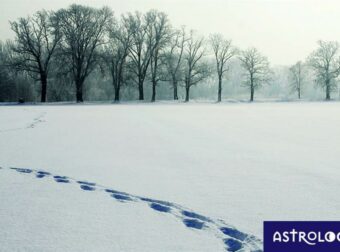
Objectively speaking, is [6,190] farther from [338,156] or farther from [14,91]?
[14,91]

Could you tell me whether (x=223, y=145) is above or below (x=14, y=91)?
below

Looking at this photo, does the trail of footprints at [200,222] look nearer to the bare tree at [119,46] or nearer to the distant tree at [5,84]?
the bare tree at [119,46]

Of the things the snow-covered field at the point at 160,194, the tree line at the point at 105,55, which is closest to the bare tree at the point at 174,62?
the tree line at the point at 105,55

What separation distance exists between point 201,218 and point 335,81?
182 feet

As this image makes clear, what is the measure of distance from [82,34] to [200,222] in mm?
38835

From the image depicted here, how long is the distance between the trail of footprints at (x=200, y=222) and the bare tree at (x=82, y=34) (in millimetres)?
35911

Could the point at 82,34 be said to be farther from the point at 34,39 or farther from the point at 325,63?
the point at 325,63

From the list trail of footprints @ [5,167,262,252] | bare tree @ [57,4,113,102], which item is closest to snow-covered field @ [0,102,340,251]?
trail of footprints @ [5,167,262,252]

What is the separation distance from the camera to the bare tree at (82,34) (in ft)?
126

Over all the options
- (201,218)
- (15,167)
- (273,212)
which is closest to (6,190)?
(15,167)

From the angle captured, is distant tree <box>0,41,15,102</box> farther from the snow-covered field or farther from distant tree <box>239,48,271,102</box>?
the snow-covered field

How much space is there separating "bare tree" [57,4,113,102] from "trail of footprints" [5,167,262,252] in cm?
3591

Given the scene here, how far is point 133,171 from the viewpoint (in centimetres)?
529

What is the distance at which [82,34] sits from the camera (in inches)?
1540
